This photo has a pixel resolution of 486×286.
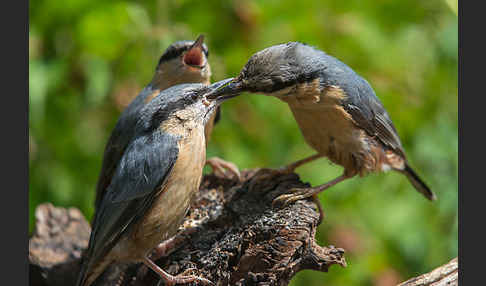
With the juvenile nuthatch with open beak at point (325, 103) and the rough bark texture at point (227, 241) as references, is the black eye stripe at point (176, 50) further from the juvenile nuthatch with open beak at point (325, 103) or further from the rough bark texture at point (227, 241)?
the rough bark texture at point (227, 241)

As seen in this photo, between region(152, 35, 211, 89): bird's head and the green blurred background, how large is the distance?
0.44 meters

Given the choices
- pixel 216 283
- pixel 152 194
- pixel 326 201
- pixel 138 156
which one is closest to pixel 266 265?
pixel 216 283

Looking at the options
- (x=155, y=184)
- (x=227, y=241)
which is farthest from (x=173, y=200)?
(x=227, y=241)

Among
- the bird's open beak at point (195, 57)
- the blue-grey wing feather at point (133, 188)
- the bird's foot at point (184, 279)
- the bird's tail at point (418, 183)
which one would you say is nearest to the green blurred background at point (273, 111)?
the bird's open beak at point (195, 57)

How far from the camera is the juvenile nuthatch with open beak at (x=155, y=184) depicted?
2.99 m

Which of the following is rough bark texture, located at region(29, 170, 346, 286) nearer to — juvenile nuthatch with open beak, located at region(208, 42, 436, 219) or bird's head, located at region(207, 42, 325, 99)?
juvenile nuthatch with open beak, located at region(208, 42, 436, 219)

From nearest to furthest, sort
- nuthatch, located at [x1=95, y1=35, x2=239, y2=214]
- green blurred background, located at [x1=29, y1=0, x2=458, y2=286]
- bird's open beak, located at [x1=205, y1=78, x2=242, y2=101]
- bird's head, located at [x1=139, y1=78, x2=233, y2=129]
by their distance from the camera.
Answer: bird's open beak, located at [x1=205, y1=78, x2=242, y2=101], bird's head, located at [x1=139, y1=78, x2=233, y2=129], nuthatch, located at [x1=95, y1=35, x2=239, y2=214], green blurred background, located at [x1=29, y1=0, x2=458, y2=286]

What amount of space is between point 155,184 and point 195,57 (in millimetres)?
1152

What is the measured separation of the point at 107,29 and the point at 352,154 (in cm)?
207

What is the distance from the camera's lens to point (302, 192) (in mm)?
3174

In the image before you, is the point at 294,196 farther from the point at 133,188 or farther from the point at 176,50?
the point at 176,50

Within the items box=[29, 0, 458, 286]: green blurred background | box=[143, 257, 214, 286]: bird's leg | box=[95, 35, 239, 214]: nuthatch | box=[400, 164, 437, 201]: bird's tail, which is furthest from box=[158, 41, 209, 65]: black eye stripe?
box=[400, 164, 437, 201]: bird's tail

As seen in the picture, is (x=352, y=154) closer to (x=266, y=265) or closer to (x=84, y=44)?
(x=266, y=265)

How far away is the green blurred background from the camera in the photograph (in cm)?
436
